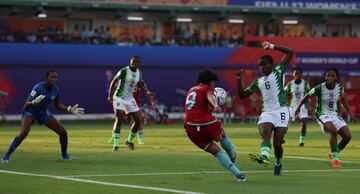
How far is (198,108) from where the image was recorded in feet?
57.6

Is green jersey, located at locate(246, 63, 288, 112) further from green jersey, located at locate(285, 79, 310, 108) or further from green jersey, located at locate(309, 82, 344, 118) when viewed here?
green jersey, located at locate(285, 79, 310, 108)

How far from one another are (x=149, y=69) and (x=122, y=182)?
4286cm

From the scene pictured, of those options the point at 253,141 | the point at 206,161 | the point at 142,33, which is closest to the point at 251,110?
the point at 142,33

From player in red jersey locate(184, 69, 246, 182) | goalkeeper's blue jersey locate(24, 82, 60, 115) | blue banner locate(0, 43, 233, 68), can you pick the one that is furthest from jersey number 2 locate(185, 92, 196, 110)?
blue banner locate(0, 43, 233, 68)

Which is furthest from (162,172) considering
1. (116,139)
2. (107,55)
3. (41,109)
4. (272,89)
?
(107,55)

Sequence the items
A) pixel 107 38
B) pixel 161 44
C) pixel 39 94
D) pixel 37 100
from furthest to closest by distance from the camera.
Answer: pixel 161 44
pixel 107 38
pixel 39 94
pixel 37 100

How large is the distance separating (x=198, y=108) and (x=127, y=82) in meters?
11.0

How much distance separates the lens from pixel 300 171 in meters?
20.0

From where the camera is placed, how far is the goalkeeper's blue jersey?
2234 cm

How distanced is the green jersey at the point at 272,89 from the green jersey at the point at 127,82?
9.42 metres

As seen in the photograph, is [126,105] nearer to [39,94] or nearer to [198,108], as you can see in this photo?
[39,94]

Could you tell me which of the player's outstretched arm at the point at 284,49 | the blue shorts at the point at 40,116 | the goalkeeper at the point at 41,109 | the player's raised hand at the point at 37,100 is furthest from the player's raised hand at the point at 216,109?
the blue shorts at the point at 40,116

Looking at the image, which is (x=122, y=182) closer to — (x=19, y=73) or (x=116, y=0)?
(x=19, y=73)

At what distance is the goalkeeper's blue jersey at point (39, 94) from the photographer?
22.3 meters
